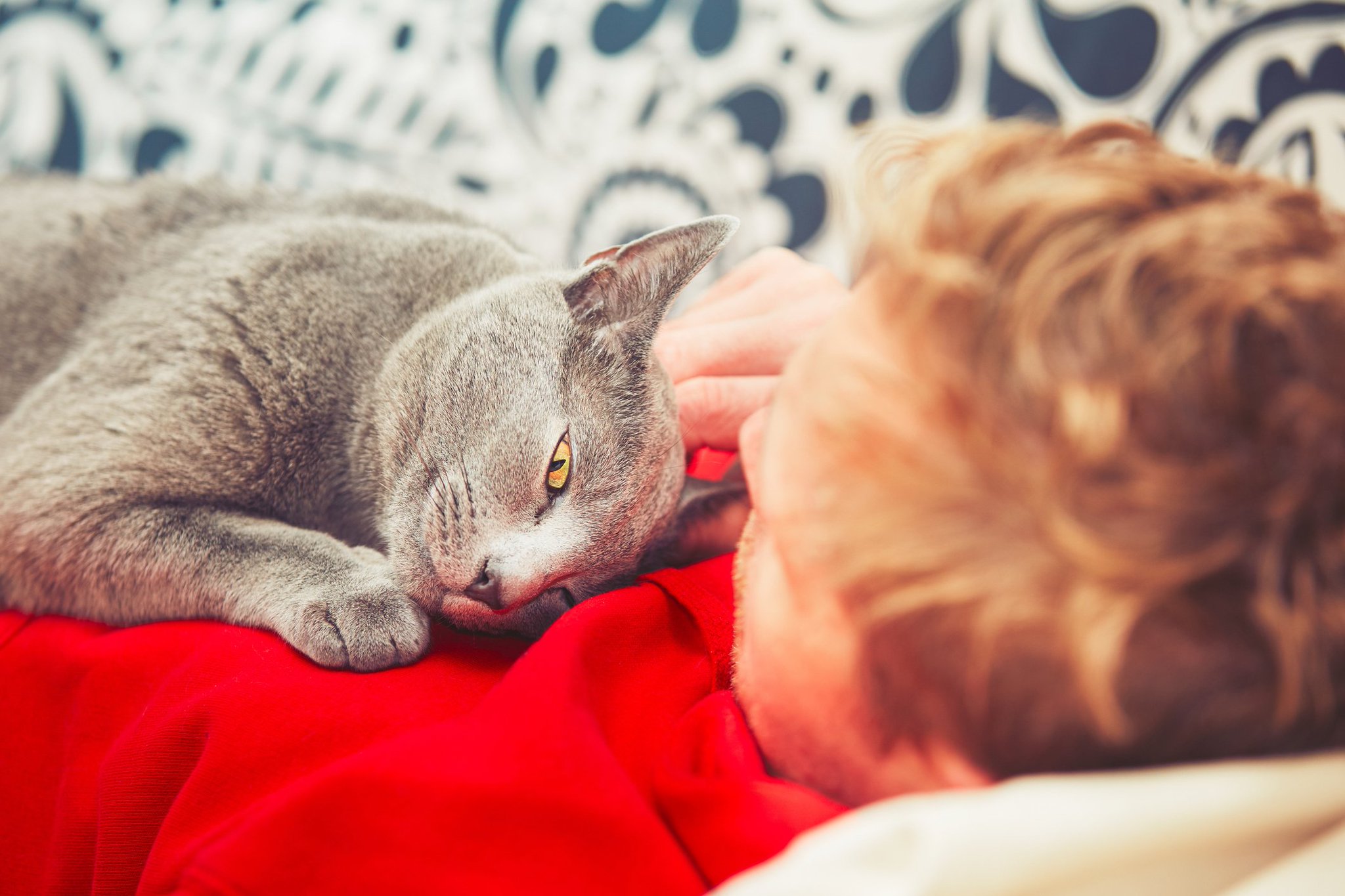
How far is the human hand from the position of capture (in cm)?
102

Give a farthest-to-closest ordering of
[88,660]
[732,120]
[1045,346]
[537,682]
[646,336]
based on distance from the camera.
→ [732,120], [646,336], [88,660], [537,682], [1045,346]

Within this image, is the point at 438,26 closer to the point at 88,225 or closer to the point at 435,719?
the point at 88,225

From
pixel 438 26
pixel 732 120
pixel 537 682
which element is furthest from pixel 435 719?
pixel 438 26

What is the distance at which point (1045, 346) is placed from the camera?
1.29 ft

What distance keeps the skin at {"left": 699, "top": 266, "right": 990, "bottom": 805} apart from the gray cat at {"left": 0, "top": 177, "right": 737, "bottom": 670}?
0.25 metres

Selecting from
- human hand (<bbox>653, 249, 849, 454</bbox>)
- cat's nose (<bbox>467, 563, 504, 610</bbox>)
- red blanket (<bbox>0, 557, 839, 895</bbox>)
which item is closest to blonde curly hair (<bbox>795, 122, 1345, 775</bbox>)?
red blanket (<bbox>0, 557, 839, 895</bbox>)

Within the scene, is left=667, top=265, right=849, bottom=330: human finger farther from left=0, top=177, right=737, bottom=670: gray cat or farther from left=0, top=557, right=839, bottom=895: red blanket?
left=0, top=557, right=839, bottom=895: red blanket

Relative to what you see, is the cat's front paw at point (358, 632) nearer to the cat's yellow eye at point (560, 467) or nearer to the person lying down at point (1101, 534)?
the cat's yellow eye at point (560, 467)

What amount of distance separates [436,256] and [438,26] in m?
0.64

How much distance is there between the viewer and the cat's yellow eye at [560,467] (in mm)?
788

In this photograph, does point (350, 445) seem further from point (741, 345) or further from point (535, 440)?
point (741, 345)

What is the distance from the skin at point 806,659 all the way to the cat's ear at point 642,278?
0.29 m

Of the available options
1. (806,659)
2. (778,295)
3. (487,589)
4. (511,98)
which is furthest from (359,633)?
(511,98)

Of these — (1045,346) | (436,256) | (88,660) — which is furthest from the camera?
(436,256)
